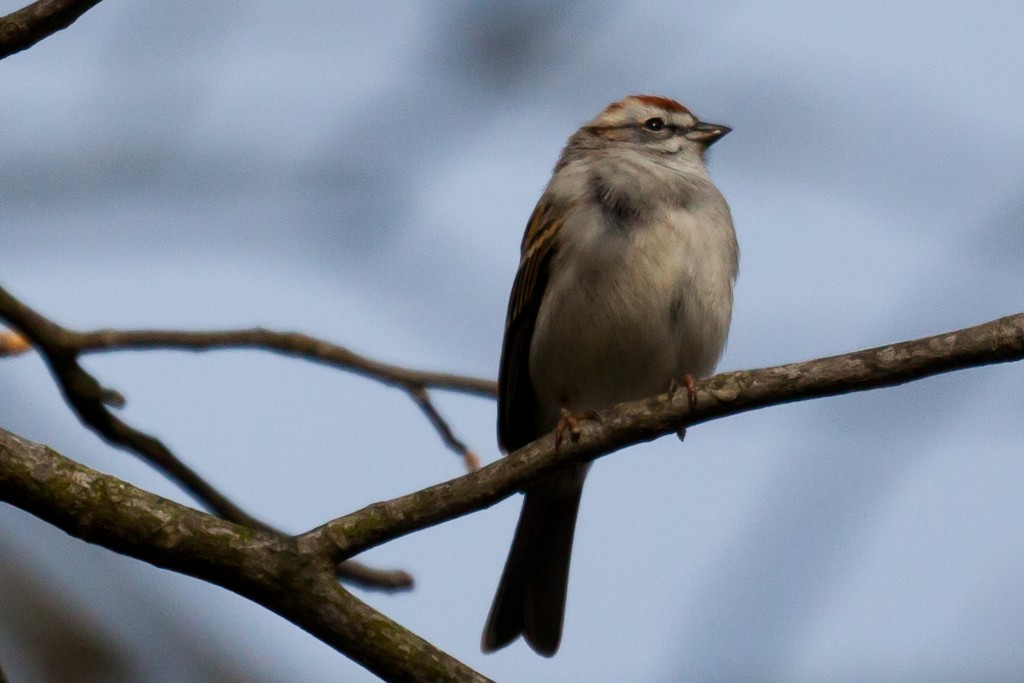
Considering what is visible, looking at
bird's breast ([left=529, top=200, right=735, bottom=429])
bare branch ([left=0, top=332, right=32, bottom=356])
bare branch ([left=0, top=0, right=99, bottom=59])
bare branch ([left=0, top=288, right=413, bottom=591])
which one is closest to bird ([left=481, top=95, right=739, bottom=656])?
bird's breast ([left=529, top=200, right=735, bottom=429])

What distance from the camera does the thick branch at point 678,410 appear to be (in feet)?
9.33

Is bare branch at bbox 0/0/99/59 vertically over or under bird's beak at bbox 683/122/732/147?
under

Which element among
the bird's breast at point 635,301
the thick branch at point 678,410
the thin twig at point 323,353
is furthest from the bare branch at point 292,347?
the thick branch at point 678,410

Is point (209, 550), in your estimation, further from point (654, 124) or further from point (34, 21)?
point (654, 124)

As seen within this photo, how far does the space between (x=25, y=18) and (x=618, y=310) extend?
2.59 m

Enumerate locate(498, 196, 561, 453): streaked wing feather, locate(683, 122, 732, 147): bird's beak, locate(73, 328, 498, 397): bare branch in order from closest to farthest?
locate(73, 328, 498, 397): bare branch → locate(498, 196, 561, 453): streaked wing feather → locate(683, 122, 732, 147): bird's beak

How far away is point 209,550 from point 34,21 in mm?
1324

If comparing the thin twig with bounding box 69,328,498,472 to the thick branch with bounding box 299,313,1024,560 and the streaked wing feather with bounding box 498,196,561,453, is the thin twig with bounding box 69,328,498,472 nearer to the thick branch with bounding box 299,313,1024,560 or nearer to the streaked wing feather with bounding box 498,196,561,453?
the streaked wing feather with bounding box 498,196,561,453

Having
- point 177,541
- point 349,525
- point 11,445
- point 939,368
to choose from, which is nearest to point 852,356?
point 939,368

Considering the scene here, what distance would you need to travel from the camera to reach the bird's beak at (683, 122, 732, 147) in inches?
241

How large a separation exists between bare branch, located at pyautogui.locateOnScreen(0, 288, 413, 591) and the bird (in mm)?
1258

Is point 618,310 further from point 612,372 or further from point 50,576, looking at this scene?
point 50,576

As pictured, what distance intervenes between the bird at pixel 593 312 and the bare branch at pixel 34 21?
2.46 m

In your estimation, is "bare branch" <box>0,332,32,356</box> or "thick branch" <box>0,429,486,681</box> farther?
"bare branch" <box>0,332,32,356</box>
